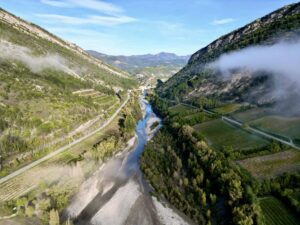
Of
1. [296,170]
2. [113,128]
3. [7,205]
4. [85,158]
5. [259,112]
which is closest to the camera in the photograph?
[7,205]

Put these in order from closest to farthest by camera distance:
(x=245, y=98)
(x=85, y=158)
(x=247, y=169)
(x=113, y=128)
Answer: (x=247, y=169), (x=85, y=158), (x=113, y=128), (x=245, y=98)

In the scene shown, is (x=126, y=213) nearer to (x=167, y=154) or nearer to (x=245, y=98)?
(x=167, y=154)

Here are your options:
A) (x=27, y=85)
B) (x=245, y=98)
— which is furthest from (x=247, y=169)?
(x=27, y=85)

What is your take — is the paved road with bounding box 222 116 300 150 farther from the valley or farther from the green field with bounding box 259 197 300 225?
the green field with bounding box 259 197 300 225

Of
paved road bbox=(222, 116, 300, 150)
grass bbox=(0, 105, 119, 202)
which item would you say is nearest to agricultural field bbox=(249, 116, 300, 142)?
paved road bbox=(222, 116, 300, 150)

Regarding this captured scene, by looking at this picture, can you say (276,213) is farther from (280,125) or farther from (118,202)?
(280,125)

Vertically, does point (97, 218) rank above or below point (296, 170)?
below

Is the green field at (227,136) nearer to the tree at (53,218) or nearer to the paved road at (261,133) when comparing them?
the paved road at (261,133)

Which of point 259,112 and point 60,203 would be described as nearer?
point 60,203
